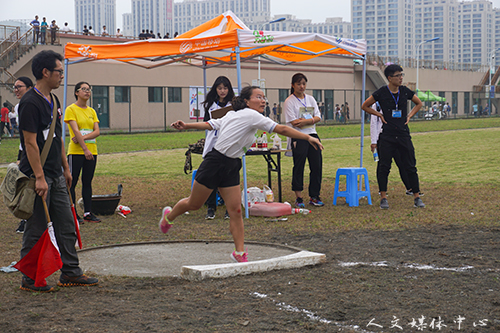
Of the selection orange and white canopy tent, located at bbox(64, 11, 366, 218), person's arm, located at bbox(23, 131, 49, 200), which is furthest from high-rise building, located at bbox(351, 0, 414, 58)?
person's arm, located at bbox(23, 131, 49, 200)

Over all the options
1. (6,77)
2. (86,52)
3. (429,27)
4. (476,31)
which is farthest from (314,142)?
(476,31)

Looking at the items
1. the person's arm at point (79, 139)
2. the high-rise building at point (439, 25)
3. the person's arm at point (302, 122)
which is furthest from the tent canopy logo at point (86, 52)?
the high-rise building at point (439, 25)

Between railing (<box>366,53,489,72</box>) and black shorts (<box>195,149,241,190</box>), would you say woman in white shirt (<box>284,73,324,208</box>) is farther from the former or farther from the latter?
railing (<box>366,53,489,72</box>)

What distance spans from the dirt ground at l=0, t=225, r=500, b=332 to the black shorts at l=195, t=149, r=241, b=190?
948 millimetres

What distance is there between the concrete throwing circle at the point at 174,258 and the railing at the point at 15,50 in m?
32.9

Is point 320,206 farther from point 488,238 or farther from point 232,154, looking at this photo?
point 232,154

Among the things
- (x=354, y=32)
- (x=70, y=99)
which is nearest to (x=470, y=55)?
(x=354, y=32)

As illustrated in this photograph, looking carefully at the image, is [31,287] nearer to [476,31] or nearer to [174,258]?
[174,258]

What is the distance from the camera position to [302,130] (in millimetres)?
8859

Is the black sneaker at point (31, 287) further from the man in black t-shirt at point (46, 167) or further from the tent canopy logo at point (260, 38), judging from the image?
the tent canopy logo at point (260, 38)

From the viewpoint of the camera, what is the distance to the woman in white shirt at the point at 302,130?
885cm

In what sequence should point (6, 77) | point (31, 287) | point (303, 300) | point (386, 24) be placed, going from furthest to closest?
point (386, 24) < point (6, 77) < point (31, 287) < point (303, 300)

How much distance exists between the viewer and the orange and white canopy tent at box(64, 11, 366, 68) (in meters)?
7.98

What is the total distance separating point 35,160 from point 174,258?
1.91 m
